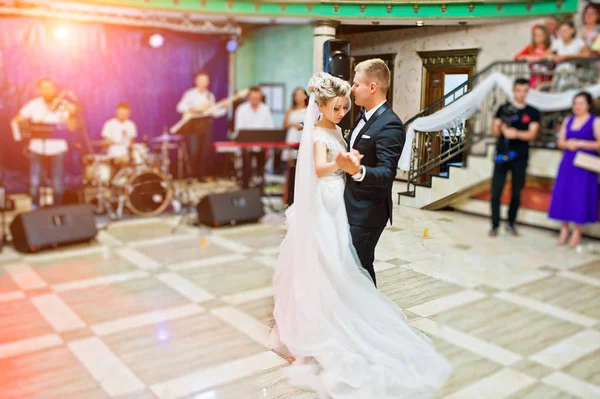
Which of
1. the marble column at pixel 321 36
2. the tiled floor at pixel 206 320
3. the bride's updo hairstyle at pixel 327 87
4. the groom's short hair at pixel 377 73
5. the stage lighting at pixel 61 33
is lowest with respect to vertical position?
the tiled floor at pixel 206 320

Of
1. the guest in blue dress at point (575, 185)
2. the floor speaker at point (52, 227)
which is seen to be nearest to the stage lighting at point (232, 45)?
the floor speaker at point (52, 227)

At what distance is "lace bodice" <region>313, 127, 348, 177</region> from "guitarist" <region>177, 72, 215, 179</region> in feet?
27.2

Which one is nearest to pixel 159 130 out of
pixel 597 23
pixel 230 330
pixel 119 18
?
pixel 119 18

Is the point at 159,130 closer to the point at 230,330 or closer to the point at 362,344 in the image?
the point at 230,330

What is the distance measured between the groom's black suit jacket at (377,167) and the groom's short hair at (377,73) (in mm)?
24

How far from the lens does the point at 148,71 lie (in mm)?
9367

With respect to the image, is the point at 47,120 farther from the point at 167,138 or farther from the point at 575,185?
the point at 575,185

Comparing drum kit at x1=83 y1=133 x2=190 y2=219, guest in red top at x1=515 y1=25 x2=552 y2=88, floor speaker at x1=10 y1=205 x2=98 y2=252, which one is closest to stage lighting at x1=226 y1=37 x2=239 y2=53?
Result: drum kit at x1=83 y1=133 x2=190 y2=219

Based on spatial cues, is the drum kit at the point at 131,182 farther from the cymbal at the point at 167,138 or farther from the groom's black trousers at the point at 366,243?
the groom's black trousers at the point at 366,243

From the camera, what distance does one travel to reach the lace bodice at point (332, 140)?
670 mm

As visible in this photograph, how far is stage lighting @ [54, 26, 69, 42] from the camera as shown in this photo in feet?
27.2

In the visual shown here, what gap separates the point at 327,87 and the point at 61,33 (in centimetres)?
878

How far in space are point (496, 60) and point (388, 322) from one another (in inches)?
14.3

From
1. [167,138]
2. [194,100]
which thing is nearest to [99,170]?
[167,138]
